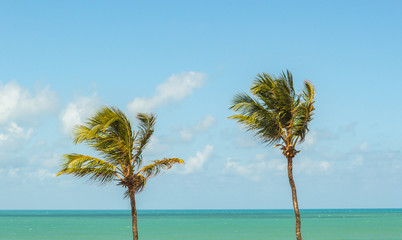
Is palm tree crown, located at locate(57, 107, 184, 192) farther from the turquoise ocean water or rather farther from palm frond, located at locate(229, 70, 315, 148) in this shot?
the turquoise ocean water

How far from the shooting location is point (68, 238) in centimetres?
6525

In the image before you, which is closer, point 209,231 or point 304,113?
point 304,113

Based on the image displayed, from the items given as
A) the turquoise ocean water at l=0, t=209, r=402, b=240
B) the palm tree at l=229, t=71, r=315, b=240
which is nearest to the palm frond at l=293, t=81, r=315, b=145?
the palm tree at l=229, t=71, r=315, b=240

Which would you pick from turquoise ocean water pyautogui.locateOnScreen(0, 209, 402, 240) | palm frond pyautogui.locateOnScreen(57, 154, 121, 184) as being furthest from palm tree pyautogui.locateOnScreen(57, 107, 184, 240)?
turquoise ocean water pyautogui.locateOnScreen(0, 209, 402, 240)

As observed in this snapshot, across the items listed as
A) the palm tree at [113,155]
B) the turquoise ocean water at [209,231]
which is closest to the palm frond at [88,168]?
the palm tree at [113,155]

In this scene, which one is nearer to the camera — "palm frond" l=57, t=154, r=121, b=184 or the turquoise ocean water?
"palm frond" l=57, t=154, r=121, b=184

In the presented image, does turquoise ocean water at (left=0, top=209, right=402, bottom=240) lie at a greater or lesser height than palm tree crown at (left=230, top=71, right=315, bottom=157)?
lesser

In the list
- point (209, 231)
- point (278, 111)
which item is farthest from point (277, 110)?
point (209, 231)

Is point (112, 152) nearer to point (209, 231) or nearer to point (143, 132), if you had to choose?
point (143, 132)

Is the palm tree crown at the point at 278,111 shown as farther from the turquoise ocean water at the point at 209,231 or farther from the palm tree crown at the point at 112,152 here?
Answer: the turquoise ocean water at the point at 209,231

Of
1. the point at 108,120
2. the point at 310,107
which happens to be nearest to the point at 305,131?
the point at 310,107

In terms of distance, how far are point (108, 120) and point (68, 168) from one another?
248cm

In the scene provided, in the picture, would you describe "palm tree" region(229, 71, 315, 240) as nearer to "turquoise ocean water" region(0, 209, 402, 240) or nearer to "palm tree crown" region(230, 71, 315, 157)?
"palm tree crown" region(230, 71, 315, 157)

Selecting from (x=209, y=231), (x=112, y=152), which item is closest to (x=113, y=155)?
(x=112, y=152)
